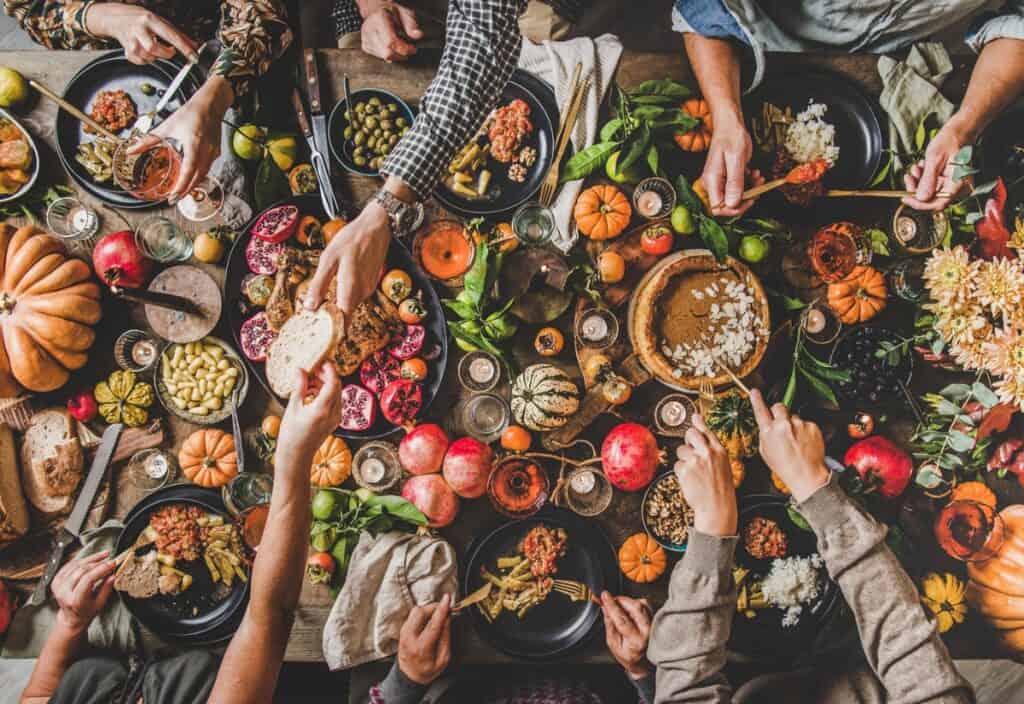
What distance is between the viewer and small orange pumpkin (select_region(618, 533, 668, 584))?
1.79 meters

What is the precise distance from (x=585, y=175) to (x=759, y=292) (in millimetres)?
652

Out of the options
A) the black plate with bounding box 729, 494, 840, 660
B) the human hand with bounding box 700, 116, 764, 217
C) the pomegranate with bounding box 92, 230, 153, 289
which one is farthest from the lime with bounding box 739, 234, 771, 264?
the pomegranate with bounding box 92, 230, 153, 289

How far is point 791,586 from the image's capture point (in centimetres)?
180

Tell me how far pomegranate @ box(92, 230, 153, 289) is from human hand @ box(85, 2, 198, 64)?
1.83 ft

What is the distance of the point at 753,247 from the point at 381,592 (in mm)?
1549

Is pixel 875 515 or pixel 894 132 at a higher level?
pixel 894 132

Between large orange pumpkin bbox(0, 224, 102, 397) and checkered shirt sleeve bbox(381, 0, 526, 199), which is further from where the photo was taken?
large orange pumpkin bbox(0, 224, 102, 397)

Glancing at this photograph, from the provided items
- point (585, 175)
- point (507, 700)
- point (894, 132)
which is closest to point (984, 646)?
point (507, 700)

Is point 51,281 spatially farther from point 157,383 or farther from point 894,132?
point 894,132

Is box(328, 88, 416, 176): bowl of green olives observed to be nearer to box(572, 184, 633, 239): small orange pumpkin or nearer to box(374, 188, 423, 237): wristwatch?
box(374, 188, 423, 237): wristwatch

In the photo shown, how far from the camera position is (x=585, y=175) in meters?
1.82

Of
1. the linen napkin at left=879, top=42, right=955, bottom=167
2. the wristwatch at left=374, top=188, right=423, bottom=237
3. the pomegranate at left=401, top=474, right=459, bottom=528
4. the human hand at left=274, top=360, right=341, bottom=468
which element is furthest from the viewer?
the linen napkin at left=879, top=42, right=955, bottom=167

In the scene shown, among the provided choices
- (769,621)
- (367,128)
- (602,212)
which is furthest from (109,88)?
(769,621)

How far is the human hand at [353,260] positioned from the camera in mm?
1605
